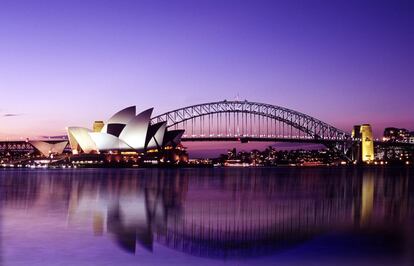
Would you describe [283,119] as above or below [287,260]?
above

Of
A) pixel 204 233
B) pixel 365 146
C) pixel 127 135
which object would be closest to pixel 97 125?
pixel 127 135

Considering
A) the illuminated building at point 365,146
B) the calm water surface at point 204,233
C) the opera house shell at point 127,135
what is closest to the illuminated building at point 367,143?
the illuminated building at point 365,146

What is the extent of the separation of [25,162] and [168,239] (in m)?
110

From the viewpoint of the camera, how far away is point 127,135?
86938 millimetres

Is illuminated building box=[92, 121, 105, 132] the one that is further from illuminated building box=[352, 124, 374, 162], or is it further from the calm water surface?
the calm water surface

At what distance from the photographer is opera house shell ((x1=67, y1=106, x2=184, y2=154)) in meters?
83.4

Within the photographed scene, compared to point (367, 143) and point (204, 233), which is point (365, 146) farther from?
point (204, 233)

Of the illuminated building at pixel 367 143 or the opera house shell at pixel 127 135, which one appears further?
the illuminated building at pixel 367 143

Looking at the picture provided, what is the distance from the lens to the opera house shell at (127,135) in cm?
8344

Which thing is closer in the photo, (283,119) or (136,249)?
(136,249)

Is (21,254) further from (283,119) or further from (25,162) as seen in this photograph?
(25,162)

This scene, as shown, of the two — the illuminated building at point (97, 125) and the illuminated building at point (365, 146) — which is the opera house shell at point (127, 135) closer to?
the illuminated building at point (97, 125)

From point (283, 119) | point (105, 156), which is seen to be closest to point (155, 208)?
point (105, 156)

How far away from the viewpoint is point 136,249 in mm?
11516
